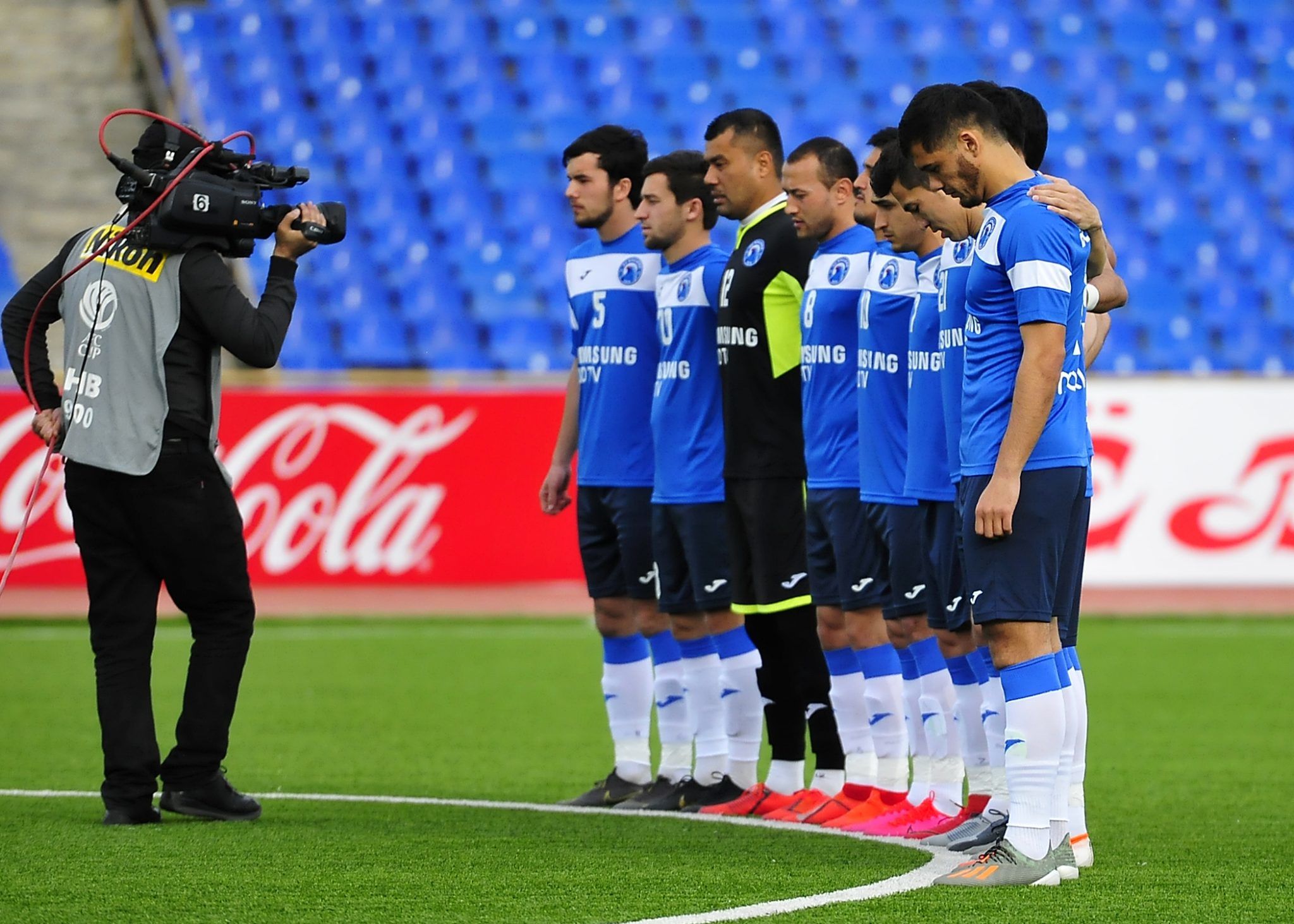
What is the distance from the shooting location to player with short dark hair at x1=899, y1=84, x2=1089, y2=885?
447cm

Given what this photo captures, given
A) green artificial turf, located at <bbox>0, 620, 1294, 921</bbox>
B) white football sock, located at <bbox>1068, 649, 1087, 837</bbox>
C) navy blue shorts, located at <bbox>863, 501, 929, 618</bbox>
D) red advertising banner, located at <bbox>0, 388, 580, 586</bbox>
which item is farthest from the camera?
red advertising banner, located at <bbox>0, 388, 580, 586</bbox>

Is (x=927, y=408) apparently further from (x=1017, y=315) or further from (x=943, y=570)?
(x=1017, y=315)

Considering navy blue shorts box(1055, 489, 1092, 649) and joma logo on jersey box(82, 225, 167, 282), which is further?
joma logo on jersey box(82, 225, 167, 282)

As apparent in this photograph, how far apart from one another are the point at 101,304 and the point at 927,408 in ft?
8.40

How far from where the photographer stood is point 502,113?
16328 millimetres

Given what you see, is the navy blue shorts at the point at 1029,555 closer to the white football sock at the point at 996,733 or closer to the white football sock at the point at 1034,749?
the white football sock at the point at 1034,749

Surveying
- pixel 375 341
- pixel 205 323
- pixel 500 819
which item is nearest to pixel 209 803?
pixel 500 819

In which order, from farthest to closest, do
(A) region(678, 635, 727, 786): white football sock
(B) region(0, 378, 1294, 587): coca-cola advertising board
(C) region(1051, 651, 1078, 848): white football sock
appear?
1. (B) region(0, 378, 1294, 587): coca-cola advertising board
2. (A) region(678, 635, 727, 786): white football sock
3. (C) region(1051, 651, 1078, 848): white football sock

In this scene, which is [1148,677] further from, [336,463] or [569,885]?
[569,885]

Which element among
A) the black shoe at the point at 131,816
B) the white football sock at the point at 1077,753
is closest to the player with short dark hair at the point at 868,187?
the white football sock at the point at 1077,753

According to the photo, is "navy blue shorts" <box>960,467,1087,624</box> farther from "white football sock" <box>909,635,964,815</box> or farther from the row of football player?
"white football sock" <box>909,635,964,815</box>

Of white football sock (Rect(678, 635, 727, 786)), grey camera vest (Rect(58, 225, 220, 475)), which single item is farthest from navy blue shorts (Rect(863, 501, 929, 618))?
grey camera vest (Rect(58, 225, 220, 475))

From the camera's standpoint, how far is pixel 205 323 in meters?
5.64

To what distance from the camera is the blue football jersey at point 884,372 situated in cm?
578
